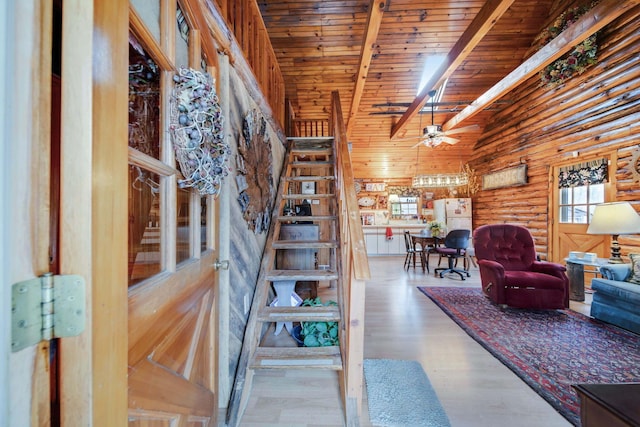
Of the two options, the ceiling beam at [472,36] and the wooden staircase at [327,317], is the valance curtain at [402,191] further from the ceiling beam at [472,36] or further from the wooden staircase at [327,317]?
the wooden staircase at [327,317]

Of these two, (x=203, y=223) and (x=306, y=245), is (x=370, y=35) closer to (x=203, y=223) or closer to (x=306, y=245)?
(x=306, y=245)

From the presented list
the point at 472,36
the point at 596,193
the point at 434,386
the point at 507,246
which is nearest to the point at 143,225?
the point at 434,386

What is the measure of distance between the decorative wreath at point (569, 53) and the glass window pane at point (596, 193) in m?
1.89

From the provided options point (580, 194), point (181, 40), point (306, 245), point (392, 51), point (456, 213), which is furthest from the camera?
point (456, 213)

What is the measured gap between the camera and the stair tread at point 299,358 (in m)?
1.64

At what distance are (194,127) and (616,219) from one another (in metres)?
4.29

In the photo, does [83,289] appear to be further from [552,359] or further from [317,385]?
[552,359]

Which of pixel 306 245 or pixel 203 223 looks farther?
pixel 306 245

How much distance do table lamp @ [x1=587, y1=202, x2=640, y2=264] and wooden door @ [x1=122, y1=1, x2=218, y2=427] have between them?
4.23 meters

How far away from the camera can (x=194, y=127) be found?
0.97 metres

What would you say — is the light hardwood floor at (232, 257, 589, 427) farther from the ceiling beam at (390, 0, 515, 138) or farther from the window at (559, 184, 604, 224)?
the window at (559, 184, 604, 224)

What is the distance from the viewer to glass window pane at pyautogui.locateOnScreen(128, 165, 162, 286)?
0.83 m

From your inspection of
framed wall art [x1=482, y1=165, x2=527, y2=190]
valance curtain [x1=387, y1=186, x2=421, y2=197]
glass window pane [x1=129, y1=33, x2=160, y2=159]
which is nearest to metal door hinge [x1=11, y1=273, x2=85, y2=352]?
glass window pane [x1=129, y1=33, x2=160, y2=159]

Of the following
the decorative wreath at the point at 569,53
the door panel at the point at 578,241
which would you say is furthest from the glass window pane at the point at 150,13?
the door panel at the point at 578,241
